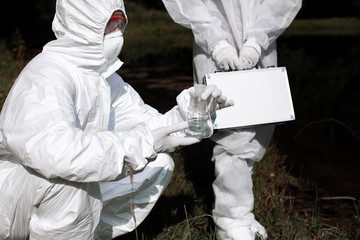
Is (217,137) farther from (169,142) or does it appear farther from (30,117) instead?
(30,117)

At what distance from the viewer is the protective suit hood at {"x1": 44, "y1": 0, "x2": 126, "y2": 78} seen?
1.93 meters

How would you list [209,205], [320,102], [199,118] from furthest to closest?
[320,102], [209,205], [199,118]

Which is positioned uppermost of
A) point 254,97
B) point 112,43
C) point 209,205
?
point 112,43

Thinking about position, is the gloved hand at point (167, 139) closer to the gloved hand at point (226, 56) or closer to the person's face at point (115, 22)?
the person's face at point (115, 22)

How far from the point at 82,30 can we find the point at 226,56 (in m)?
0.79

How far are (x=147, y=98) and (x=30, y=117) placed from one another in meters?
4.70

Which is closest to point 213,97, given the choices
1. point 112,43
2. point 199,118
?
point 199,118

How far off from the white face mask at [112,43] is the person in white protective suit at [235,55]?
1.86 ft

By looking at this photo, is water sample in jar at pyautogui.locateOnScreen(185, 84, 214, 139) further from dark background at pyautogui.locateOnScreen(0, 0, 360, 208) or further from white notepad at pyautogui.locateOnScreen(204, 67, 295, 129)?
dark background at pyautogui.locateOnScreen(0, 0, 360, 208)

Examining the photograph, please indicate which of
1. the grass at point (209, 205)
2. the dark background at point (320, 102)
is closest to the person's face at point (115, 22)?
the grass at point (209, 205)

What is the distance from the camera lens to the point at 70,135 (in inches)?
68.1

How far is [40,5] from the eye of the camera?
48.2 feet

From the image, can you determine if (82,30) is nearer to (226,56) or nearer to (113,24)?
(113,24)

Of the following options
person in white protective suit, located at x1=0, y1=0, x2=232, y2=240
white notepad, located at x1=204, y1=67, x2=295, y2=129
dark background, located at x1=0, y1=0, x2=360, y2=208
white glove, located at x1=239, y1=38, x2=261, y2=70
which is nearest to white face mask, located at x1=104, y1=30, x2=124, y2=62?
person in white protective suit, located at x1=0, y1=0, x2=232, y2=240
